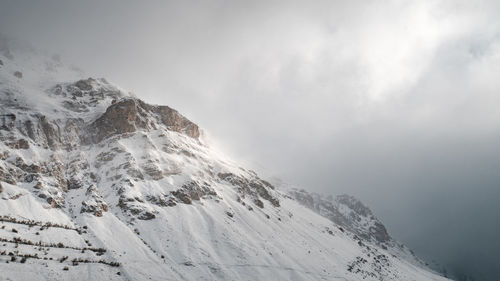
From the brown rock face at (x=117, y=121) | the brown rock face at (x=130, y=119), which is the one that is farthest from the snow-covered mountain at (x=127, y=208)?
the brown rock face at (x=130, y=119)

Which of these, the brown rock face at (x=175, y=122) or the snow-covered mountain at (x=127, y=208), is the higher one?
the brown rock face at (x=175, y=122)

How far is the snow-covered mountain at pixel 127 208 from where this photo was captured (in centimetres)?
6328

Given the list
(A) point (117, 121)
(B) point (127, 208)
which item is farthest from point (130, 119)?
(B) point (127, 208)

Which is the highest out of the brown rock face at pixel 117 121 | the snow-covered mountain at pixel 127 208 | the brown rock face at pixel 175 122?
the brown rock face at pixel 175 122

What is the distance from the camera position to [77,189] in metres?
99.0

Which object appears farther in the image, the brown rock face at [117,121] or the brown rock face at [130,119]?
the brown rock face at [130,119]

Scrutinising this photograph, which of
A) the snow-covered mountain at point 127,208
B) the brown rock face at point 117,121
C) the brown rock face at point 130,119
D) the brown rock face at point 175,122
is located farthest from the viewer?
the brown rock face at point 175,122

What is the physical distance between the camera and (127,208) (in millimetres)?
93562

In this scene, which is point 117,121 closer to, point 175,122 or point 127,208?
point 175,122

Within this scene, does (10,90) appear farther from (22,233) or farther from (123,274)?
(123,274)

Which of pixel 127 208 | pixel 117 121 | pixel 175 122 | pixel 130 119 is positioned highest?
pixel 175 122

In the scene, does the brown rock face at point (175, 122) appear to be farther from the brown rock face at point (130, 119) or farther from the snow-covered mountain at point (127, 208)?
the snow-covered mountain at point (127, 208)

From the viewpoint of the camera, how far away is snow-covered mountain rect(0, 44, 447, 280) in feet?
208

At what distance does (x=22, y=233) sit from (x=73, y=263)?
2078cm
